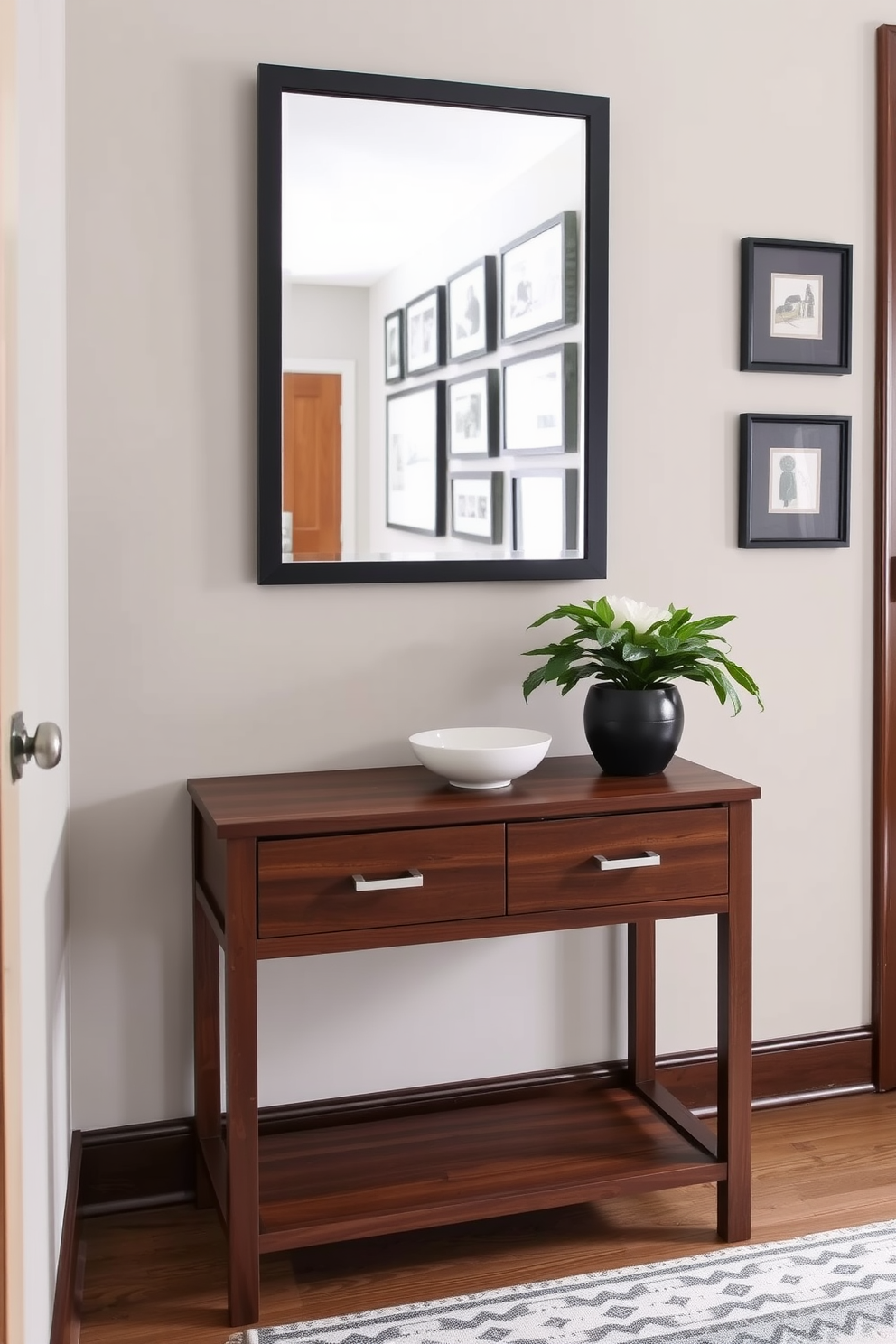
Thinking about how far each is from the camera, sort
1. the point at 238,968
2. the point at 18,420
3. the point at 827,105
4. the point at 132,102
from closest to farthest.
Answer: the point at 18,420 < the point at 238,968 < the point at 132,102 < the point at 827,105

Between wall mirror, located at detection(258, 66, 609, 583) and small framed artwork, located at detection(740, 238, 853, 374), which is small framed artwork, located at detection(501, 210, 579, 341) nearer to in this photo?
wall mirror, located at detection(258, 66, 609, 583)

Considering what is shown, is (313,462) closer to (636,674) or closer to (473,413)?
(473,413)

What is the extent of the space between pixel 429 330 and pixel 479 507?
34 centimetres

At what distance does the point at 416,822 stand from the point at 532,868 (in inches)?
8.2

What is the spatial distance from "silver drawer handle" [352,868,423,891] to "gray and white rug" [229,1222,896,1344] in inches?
26.0

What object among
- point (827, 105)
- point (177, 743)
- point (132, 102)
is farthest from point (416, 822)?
point (827, 105)

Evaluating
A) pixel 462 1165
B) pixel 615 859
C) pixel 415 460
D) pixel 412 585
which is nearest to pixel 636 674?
pixel 615 859

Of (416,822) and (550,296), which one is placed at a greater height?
(550,296)

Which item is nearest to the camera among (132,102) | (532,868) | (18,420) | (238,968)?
(18,420)

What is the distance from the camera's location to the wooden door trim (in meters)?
2.55

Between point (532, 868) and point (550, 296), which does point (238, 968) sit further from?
point (550, 296)

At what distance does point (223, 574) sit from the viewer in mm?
2217

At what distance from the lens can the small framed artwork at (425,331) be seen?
227 cm

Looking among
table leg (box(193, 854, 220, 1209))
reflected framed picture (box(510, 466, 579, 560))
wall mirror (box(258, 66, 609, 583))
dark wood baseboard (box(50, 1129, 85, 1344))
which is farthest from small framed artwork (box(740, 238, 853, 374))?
dark wood baseboard (box(50, 1129, 85, 1344))
